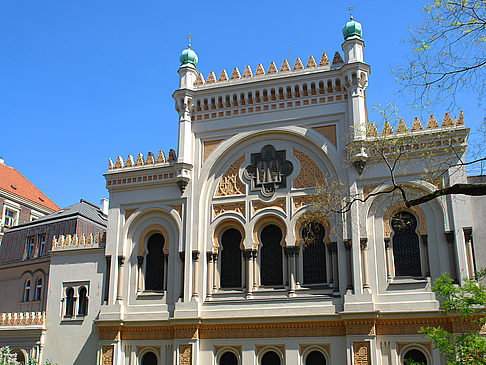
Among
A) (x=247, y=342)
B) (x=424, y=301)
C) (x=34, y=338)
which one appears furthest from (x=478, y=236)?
(x=34, y=338)

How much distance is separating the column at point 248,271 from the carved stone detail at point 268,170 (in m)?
2.68

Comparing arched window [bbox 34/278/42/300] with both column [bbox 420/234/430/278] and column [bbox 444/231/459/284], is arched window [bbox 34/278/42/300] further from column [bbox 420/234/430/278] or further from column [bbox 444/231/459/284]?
column [bbox 444/231/459/284]

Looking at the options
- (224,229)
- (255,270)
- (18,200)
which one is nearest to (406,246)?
(255,270)

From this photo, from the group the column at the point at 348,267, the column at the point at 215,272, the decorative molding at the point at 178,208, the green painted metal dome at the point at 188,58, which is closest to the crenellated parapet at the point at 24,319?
the decorative molding at the point at 178,208

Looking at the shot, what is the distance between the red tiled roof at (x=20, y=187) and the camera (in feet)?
149

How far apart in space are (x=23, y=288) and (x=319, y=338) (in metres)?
16.9

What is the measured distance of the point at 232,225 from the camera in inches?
966

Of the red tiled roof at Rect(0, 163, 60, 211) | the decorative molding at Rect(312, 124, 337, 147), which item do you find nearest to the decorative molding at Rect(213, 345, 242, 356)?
the decorative molding at Rect(312, 124, 337, 147)

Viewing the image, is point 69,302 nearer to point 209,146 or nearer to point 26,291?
point 26,291

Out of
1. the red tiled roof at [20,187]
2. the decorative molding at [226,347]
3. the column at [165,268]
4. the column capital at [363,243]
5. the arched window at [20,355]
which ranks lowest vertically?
the arched window at [20,355]

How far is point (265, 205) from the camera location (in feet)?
78.8

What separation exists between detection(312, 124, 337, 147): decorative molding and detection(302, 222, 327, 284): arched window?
12.1ft

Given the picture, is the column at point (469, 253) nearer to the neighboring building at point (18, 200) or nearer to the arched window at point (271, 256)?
the arched window at point (271, 256)

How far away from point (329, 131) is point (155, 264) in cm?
999
